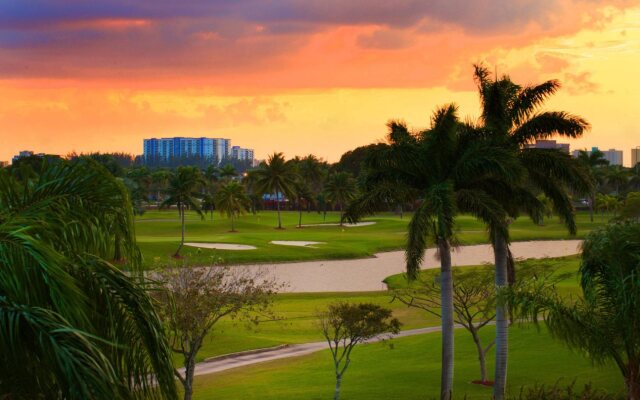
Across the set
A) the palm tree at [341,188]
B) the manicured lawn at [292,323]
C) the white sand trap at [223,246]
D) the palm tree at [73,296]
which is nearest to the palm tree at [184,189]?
the white sand trap at [223,246]

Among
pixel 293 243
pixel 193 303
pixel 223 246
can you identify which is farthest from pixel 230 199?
pixel 193 303

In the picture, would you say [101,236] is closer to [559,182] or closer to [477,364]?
[559,182]

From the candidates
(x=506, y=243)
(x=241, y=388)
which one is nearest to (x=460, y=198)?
(x=506, y=243)

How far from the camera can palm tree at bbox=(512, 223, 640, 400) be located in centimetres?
2548

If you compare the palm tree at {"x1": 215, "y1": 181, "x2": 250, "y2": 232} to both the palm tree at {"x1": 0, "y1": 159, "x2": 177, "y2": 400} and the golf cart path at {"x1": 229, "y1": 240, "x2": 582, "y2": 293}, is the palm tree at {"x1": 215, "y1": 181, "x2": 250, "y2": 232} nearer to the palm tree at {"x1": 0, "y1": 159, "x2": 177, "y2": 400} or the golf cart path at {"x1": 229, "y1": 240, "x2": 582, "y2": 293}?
the golf cart path at {"x1": 229, "y1": 240, "x2": 582, "y2": 293}

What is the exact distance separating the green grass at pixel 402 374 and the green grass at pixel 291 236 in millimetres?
44386

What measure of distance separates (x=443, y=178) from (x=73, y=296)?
1017 inches

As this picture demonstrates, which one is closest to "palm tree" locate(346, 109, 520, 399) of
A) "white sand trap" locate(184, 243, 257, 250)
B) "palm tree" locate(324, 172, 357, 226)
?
"white sand trap" locate(184, 243, 257, 250)

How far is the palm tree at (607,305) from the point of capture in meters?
25.5

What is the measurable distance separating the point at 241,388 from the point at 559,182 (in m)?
16.4

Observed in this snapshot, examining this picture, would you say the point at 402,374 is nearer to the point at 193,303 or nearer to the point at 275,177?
the point at 193,303

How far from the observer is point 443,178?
110 ft

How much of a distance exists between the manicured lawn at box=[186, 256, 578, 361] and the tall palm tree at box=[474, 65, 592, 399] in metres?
6.69

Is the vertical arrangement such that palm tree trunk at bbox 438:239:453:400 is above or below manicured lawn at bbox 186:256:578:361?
above
